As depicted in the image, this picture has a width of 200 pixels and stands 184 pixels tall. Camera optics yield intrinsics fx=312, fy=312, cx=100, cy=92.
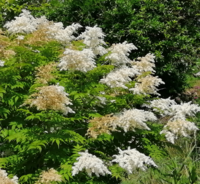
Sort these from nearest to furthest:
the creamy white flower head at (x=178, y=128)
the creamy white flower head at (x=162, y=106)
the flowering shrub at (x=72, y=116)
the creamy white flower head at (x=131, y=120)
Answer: the flowering shrub at (x=72, y=116) → the creamy white flower head at (x=131, y=120) → the creamy white flower head at (x=178, y=128) → the creamy white flower head at (x=162, y=106)

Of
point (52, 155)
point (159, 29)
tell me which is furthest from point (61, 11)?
point (52, 155)

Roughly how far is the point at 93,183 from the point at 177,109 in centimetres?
151

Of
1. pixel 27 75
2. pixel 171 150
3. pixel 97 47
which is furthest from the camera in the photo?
pixel 171 150

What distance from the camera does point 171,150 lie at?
6.83 meters

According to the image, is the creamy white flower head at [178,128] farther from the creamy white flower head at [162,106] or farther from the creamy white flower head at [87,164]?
the creamy white flower head at [87,164]

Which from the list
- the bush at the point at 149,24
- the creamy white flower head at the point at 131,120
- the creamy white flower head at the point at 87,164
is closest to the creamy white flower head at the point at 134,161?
the creamy white flower head at the point at 87,164

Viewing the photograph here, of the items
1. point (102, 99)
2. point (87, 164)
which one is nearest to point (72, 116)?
point (102, 99)

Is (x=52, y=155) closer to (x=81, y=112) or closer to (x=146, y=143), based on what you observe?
(x=81, y=112)

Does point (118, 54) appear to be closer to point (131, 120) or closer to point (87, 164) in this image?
point (131, 120)

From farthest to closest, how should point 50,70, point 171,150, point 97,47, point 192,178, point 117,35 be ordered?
point 117,35
point 171,150
point 97,47
point 50,70
point 192,178

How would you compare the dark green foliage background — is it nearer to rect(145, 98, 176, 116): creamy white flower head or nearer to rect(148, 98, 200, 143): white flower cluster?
rect(145, 98, 176, 116): creamy white flower head

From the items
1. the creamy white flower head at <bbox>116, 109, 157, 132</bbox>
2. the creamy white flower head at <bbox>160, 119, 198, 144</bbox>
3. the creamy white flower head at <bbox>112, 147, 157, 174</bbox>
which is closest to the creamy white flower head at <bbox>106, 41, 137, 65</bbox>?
→ the creamy white flower head at <bbox>116, 109, 157, 132</bbox>

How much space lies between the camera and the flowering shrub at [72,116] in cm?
341

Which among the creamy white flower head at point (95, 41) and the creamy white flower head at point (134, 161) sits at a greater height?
the creamy white flower head at point (95, 41)
